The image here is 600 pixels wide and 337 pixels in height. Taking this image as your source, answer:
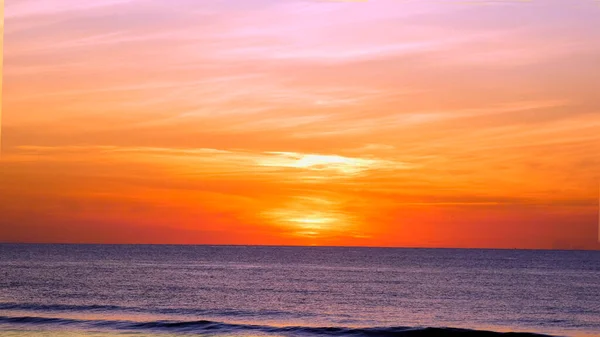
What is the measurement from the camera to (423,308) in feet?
174

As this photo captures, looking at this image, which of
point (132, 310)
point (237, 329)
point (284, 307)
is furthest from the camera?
point (284, 307)

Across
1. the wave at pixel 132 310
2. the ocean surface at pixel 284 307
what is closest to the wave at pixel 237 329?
the ocean surface at pixel 284 307

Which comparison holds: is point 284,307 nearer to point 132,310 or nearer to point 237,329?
point 132,310

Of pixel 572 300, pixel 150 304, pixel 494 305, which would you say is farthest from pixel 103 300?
pixel 572 300

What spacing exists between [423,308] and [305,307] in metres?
8.85

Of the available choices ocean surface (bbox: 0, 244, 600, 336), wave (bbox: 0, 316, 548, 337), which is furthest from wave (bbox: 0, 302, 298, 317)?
wave (bbox: 0, 316, 548, 337)

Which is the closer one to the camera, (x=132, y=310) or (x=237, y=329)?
(x=237, y=329)

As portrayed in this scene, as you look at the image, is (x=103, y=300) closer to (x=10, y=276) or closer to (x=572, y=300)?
(x=10, y=276)

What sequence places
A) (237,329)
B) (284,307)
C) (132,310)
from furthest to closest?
1. (284,307)
2. (132,310)
3. (237,329)

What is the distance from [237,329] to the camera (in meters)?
39.3

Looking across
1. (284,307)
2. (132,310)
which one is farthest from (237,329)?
(284,307)

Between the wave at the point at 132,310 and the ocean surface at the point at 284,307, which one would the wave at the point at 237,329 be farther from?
the wave at the point at 132,310

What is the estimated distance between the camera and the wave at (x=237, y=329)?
38312mm

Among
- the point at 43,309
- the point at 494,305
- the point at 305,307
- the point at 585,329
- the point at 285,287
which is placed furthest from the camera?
the point at 285,287
